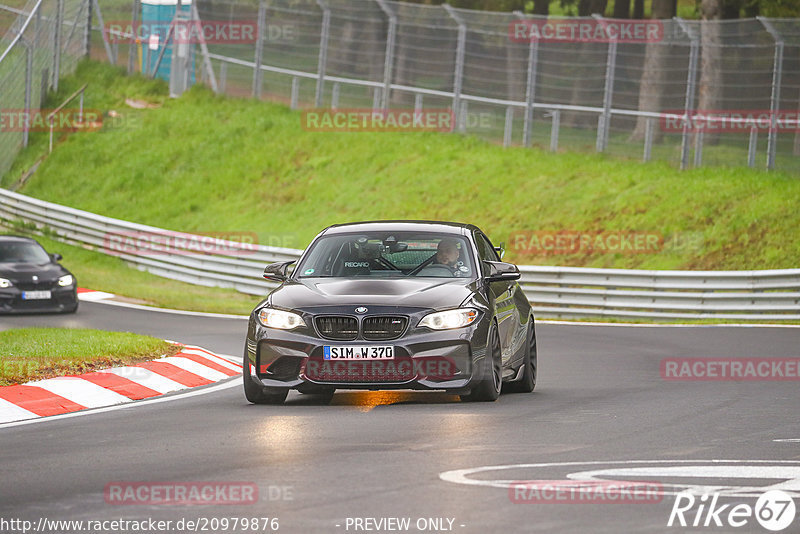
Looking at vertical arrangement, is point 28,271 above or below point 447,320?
below

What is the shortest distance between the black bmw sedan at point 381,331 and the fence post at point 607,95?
831 inches

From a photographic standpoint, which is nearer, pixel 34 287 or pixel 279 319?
pixel 279 319

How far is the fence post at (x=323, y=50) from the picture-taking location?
129 ft

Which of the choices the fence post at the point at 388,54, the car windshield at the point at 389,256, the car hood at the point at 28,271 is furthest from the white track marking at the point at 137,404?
the fence post at the point at 388,54

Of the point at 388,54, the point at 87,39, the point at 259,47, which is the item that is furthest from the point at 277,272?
the point at 87,39

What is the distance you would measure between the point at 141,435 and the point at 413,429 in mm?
1831

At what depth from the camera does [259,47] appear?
42.9 metres

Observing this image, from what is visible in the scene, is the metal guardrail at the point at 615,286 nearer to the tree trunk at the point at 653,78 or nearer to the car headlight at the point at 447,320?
the tree trunk at the point at 653,78

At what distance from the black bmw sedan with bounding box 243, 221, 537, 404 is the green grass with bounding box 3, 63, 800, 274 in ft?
51.7

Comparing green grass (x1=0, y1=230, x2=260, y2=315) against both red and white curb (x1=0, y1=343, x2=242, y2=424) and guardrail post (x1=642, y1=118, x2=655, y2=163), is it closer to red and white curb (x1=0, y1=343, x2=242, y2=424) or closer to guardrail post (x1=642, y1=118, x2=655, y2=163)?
guardrail post (x1=642, y1=118, x2=655, y2=163)

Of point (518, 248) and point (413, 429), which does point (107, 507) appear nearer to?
point (413, 429)

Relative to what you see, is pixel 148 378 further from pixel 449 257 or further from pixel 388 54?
pixel 388 54

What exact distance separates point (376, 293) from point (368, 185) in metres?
25.9

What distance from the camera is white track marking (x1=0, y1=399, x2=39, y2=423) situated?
10.9 metres
